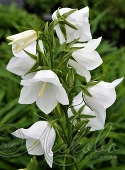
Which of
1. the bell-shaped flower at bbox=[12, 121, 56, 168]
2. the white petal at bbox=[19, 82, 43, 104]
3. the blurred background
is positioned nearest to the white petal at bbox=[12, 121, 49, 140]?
the bell-shaped flower at bbox=[12, 121, 56, 168]

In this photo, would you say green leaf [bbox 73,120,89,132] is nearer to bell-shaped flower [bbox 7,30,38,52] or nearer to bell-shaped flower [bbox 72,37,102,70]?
bell-shaped flower [bbox 72,37,102,70]

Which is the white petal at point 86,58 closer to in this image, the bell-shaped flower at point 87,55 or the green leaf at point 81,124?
the bell-shaped flower at point 87,55

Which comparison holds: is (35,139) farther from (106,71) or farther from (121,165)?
(106,71)

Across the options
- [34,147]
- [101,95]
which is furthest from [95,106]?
[34,147]

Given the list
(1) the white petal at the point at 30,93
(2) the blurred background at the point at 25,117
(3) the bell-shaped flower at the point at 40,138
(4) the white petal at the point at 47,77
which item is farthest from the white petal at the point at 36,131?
(2) the blurred background at the point at 25,117

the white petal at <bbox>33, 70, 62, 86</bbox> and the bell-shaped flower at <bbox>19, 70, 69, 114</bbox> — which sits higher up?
the white petal at <bbox>33, 70, 62, 86</bbox>

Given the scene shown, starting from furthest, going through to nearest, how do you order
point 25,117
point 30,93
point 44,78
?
1. point 25,117
2. point 30,93
3. point 44,78

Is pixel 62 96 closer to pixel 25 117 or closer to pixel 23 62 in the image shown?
pixel 23 62

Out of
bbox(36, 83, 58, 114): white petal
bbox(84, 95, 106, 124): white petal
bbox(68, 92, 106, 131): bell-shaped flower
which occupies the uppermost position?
bbox(36, 83, 58, 114): white petal
